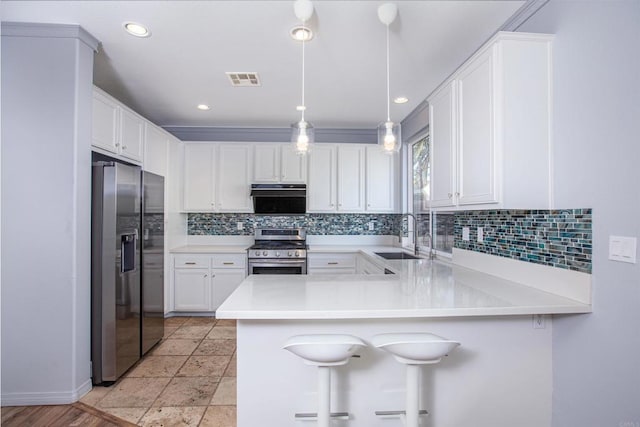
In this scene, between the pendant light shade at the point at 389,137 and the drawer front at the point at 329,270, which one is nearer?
the pendant light shade at the point at 389,137

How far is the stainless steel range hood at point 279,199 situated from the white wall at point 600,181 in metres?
2.87

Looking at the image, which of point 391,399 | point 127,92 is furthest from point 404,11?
point 127,92

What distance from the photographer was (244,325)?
60.9 inches

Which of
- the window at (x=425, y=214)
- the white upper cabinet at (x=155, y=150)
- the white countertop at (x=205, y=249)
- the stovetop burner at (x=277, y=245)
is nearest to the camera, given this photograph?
the window at (x=425, y=214)

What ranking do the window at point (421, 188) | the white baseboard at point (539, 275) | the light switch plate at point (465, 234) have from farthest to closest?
1. the window at point (421, 188)
2. the light switch plate at point (465, 234)
3. the white baseboard at point (539, 275)

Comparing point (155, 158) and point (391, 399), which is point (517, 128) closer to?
point (391, 399)

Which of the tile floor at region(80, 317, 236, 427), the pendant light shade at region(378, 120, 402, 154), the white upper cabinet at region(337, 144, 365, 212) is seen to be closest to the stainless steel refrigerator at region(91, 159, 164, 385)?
the tile floor at region(80, 317, 236, 427)

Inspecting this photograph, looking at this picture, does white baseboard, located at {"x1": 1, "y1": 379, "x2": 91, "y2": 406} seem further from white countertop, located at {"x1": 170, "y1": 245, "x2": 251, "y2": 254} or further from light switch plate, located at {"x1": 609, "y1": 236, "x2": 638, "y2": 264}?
light switch plate, located at {"x1": 609, "y1": 236, "x2": 638, "y2": 264}

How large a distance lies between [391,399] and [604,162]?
149 centimetres

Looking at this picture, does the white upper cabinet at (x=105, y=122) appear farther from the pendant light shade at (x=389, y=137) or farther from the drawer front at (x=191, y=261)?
the pendant light shade at (x=389, y=137)

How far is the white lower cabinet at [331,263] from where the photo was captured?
154 inches

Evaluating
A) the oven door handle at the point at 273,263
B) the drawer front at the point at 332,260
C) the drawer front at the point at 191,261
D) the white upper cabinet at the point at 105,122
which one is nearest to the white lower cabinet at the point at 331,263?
the drawer front at the point at 332,260

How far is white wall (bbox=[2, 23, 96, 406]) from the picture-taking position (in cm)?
206

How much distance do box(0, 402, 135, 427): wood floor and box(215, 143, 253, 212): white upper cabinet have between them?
2.49 metres
